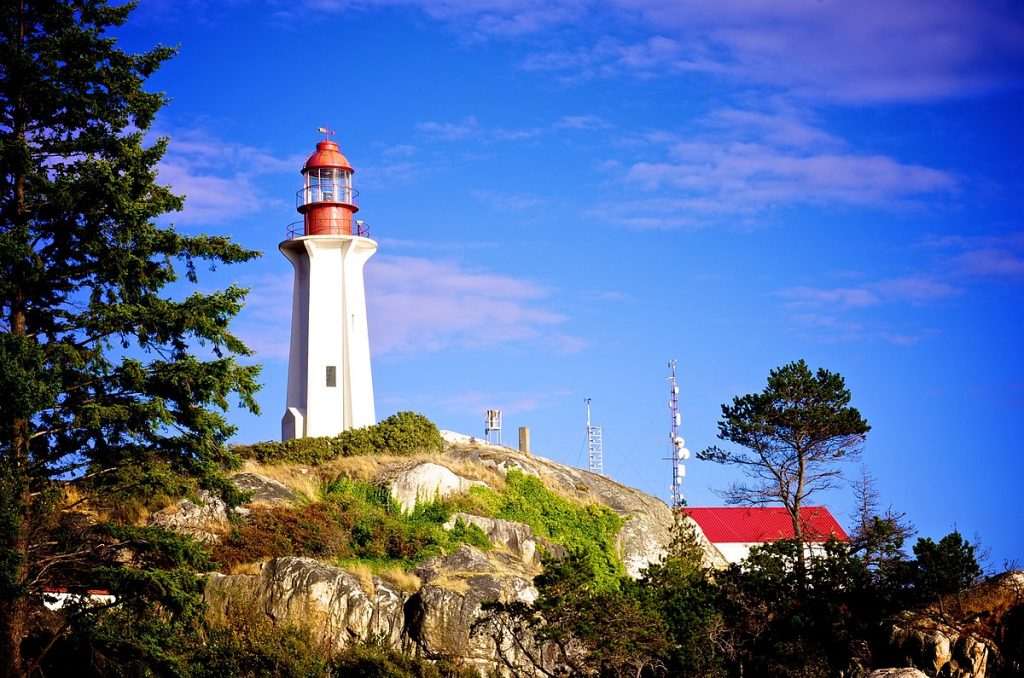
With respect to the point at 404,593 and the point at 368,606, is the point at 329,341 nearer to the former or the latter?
the point at 404,593

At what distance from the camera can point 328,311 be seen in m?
35.8

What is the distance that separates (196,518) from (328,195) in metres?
14.0

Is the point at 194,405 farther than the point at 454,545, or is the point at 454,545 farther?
the point at 454,545

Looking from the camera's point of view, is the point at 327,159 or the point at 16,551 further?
the point at 327,159

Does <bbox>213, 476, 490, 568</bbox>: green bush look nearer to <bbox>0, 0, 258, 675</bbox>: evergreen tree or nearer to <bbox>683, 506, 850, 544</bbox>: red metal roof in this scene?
<bbox>0, 0, 258, 675</bbox>: evergreen tree

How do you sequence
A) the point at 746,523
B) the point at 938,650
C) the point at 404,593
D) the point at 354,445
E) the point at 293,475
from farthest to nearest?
1. the point at 746,523
2. the point at 354,445
3. the point at 293,475
4. the point at 404,593
5. the point at 938,650

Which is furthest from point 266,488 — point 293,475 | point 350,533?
point 350,533

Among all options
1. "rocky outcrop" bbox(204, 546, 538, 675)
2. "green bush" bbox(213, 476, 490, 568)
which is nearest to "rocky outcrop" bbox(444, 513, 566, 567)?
"green bush" bbox(213, 476, 490, 568)

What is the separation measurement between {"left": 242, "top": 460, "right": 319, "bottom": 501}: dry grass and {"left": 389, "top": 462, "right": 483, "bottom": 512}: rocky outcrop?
2.09 m

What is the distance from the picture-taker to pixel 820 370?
3061cm

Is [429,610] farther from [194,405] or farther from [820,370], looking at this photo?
[820,370]

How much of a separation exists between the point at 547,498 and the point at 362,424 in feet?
24.3

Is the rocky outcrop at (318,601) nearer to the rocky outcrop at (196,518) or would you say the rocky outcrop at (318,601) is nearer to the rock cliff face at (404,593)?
the rock cliff face at (404,593)

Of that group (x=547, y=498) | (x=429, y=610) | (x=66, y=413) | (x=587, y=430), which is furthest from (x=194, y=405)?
(x=587, y=430)
